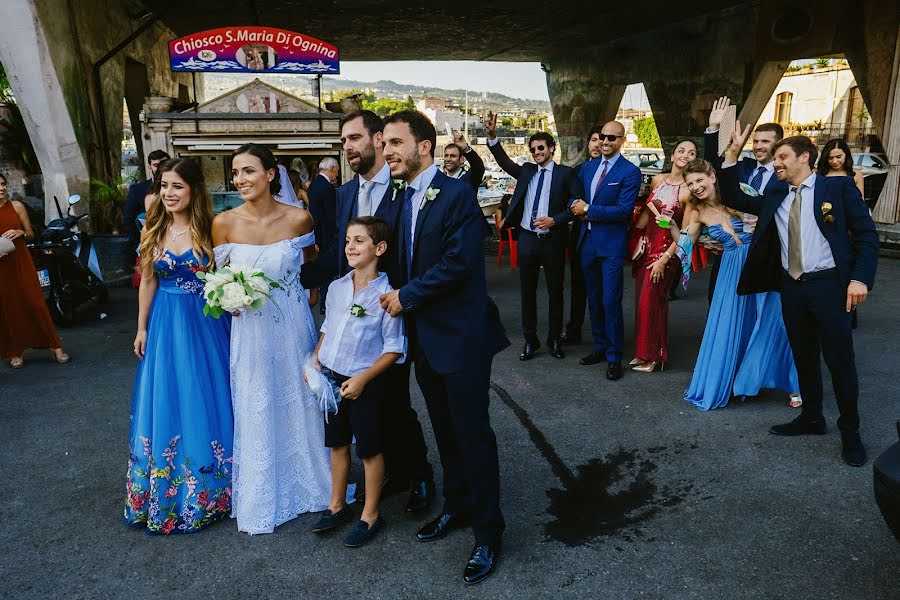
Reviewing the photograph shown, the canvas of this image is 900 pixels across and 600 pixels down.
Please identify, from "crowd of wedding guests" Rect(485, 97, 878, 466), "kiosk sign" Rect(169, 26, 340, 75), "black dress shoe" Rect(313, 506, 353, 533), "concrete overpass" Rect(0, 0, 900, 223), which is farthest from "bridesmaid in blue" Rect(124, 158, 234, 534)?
"concrete overpass" Rect(0, 0, 900, 223)

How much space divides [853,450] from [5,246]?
6951 mm

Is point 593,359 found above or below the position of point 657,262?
below

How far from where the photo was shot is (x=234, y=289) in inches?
121

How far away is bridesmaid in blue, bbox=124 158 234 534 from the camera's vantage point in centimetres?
334

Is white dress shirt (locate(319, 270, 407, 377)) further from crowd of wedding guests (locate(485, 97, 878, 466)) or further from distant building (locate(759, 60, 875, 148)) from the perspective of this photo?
distant building (locate(759, 60, 875, 148))

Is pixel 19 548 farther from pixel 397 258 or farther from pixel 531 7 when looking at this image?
pixel 531 7

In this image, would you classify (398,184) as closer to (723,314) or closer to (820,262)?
(820,262)

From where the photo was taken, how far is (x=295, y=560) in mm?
3088

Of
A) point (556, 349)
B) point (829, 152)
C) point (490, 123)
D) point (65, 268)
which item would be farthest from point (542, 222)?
point (65, 268)

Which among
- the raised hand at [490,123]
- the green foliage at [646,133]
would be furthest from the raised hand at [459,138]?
the green foliage at [646,133]

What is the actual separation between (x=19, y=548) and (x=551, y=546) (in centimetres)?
266

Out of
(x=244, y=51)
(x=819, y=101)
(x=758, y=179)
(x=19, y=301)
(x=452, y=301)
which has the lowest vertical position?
(x=19, y=301)

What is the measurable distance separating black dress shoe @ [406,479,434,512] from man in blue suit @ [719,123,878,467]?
258 centimetres

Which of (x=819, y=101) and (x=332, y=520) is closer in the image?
(x=332, y=520)
